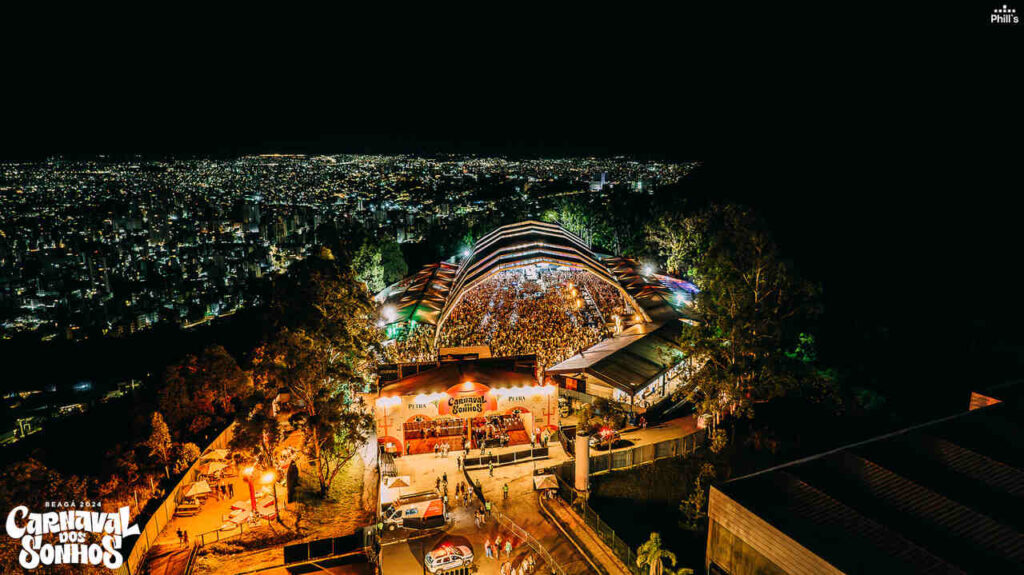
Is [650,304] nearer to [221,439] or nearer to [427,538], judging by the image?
[427,538]

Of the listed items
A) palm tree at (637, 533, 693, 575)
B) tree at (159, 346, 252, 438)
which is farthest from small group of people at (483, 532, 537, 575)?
tree at (159, 346, 252, 438)

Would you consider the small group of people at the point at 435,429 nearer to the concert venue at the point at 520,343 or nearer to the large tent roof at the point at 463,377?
the concert venue at the point at 520,343

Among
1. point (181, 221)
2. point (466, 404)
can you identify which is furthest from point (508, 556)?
point (181, 221)

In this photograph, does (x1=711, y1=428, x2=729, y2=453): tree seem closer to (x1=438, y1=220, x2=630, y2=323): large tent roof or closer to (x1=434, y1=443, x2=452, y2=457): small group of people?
(x1=434, y1=443, x2=452, y2=457): small group of people

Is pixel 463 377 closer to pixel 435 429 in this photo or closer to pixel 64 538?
pixel 435 429

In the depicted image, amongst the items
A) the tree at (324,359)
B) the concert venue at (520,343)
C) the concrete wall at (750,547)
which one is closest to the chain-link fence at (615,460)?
the concert venue at (520,343)

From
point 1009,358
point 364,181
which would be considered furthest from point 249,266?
point 364,181
